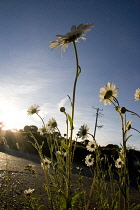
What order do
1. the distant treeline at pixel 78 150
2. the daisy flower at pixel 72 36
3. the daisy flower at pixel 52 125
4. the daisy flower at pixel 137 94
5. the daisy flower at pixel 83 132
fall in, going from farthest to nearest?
the distant treeline at pixel 78 150, the daisy flower at pixel 52 125, the daisy flower at pixel 83 132, the daisy flower at pixel 137 94, the daisy flower at pixel 72 36

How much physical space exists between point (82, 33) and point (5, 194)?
2119 mm

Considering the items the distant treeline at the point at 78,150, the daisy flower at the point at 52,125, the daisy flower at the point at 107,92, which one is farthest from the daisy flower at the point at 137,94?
the distant treeline at the point at 78,150

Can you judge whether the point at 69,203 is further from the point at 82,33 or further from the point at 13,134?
the point at 13,134

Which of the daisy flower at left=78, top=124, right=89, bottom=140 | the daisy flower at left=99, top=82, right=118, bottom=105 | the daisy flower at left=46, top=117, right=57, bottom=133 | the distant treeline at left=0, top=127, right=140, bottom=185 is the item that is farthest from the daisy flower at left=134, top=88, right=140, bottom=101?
the distant treeline at left=0, top=127, right=140, bottom=185

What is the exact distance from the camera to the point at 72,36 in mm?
1184

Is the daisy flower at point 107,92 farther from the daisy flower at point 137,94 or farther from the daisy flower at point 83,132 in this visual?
the daisy flower at point 83,132

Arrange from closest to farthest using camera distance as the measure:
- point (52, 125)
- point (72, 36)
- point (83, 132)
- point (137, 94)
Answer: point (72, 36) < point (137, 94) < point (83, 132) < point (52, 125)

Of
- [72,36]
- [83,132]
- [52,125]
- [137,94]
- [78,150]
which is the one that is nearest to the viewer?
[72,36]

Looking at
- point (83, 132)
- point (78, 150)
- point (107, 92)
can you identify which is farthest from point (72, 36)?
point (78, 150)

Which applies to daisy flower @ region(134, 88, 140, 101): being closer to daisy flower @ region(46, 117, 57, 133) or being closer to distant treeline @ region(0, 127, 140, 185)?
daisy flower @ region(46, 117, 57, 133)

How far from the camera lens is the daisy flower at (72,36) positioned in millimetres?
1153

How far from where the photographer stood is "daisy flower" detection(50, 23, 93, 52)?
1153 millimetres

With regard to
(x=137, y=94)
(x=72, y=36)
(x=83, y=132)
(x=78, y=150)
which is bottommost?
(x=78, y=150)

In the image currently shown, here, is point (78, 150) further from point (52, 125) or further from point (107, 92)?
point (107, 92)
